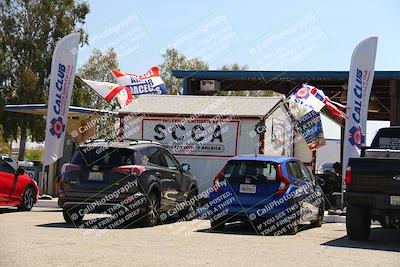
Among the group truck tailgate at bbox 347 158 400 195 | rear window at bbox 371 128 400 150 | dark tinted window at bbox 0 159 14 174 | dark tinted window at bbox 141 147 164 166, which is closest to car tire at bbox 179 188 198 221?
dark tinted window at bbox 141 147 164 166

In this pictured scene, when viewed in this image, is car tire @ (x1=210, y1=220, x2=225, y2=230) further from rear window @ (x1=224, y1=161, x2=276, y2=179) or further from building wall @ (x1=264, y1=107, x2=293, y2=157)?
building wall @ (x1=264, y1=107, x2=293, y2=157)

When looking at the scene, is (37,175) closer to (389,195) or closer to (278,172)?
(278,172)

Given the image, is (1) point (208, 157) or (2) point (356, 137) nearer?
(2) point (356, 137)

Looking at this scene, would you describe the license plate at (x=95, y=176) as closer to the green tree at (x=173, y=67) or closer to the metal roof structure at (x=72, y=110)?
the metal roof structure at (x=72, y=110)

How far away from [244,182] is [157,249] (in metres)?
3.42

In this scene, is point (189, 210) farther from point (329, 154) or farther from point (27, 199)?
point (329, 154)

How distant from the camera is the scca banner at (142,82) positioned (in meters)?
25.2

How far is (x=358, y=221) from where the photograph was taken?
11.6 meters

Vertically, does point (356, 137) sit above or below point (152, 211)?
above

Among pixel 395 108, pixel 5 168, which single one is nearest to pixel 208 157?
pixel 5 168

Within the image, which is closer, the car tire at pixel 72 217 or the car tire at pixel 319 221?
the car tire at pixel 72 217

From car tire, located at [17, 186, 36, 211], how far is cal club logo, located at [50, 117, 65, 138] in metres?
2.81

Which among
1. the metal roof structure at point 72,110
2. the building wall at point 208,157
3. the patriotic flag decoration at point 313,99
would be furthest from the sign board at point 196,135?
the metal roof structure at point 72,110

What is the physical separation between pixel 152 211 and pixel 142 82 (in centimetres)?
1299
